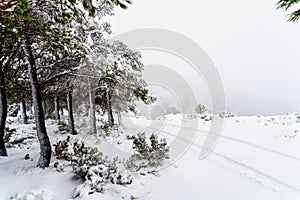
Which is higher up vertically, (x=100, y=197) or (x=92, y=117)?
(x=92, y=117)

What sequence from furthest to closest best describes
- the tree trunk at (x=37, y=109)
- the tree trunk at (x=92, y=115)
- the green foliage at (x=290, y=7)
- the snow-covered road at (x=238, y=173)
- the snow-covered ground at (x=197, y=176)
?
the tree trunk at (x=92, y=115)
the tree trunk at (x=37, y=109)
the snow-covered road at (x=238, y=173)
the snow-covered ground at (x=197, y=176)
the green foliage at (x=290, y=7)

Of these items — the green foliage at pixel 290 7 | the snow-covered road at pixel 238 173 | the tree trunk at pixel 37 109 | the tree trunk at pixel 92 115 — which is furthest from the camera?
the tree trunk at pixel 92 115

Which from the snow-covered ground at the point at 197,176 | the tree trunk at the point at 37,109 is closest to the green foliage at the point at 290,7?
the snow-covered ground at the point at 197,176

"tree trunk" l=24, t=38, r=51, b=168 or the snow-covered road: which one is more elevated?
"tree trunk" l=24, t=38, r=51, b=168

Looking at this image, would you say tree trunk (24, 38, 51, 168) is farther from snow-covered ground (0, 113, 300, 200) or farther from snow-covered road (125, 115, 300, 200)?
snow-covered road (125, 115, 300, 200)

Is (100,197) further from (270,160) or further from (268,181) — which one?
(270,160)

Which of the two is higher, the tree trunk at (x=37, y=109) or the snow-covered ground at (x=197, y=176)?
the tree trunk at (x=37, y=109)

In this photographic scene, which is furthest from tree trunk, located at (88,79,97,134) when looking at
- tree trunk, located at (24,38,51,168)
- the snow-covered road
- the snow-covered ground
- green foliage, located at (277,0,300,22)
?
green foliage, located at (277,0,300,22)

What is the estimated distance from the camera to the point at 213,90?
14.0 meters

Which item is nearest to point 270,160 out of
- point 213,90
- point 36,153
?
point 213,90

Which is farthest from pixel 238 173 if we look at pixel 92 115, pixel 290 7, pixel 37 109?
pixel 92 115

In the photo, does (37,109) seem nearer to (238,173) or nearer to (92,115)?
(238,173)

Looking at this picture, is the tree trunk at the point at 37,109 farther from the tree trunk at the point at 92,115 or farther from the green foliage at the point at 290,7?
the tree trunk at the point at 92,115

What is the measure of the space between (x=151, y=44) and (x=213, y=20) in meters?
19.5
